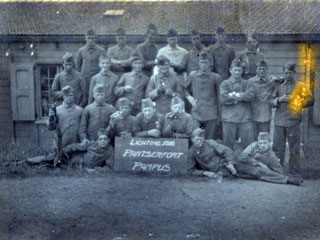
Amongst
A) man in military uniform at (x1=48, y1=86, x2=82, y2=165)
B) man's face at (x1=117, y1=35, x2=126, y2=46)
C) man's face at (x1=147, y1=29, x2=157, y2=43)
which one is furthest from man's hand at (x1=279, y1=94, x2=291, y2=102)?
man in military uniform at (x1=48, y1=86, x2=82, y2=165)

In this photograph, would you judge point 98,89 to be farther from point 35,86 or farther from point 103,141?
→ point 35,86

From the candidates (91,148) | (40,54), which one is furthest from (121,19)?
(91,148)

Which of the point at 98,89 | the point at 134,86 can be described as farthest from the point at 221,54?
the point at 98,89

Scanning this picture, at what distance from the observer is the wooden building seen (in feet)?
32.9

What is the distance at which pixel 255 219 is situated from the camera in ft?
17.4

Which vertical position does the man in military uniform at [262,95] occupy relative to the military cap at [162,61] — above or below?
below

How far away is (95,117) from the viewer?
25.9ft

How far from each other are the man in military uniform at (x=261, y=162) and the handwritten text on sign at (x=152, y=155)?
0.98 meters

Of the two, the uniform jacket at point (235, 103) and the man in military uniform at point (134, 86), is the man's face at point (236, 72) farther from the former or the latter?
the man in military uniform at point (134, 86)

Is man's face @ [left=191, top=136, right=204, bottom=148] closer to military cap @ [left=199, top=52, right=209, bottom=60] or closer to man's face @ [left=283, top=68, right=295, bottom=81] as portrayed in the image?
military cap @ [left=199, top=52, right=209, bottom=60]

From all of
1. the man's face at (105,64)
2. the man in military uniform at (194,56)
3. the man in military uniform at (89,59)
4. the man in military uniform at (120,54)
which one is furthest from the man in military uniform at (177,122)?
the man in military uniform at (89,59)

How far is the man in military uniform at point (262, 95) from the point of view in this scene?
25.5 ft

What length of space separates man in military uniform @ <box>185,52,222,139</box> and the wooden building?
7.21 ft

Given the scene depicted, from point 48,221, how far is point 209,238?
1909 mm
